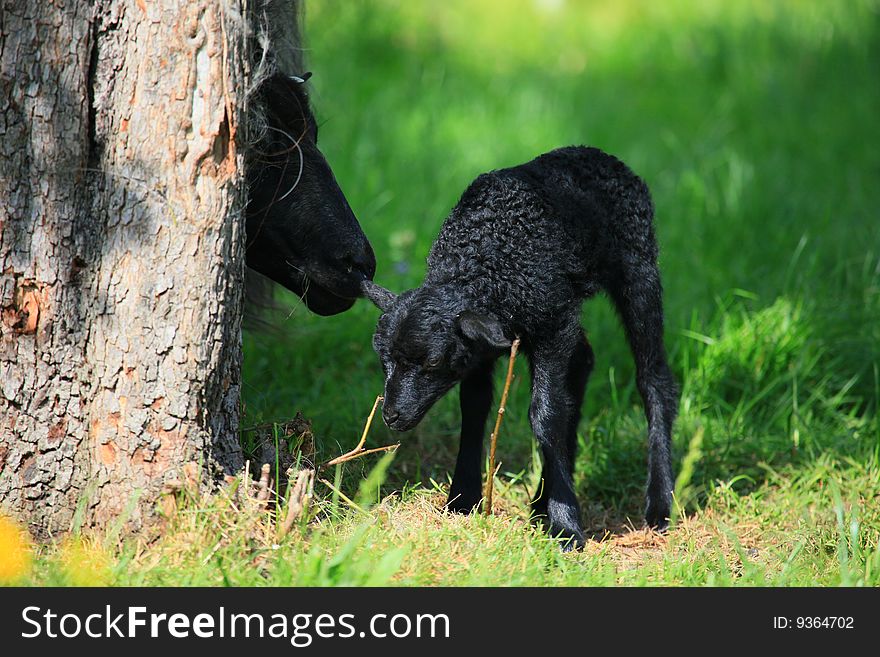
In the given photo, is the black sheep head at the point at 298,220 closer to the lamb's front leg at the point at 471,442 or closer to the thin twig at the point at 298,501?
the lamb's front leg at the point at 471,442

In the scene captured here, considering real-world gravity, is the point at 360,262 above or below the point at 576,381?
above

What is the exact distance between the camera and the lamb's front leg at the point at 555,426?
4.07 m

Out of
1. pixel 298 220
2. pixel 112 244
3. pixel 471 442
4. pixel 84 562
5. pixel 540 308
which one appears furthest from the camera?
pixel 471 442

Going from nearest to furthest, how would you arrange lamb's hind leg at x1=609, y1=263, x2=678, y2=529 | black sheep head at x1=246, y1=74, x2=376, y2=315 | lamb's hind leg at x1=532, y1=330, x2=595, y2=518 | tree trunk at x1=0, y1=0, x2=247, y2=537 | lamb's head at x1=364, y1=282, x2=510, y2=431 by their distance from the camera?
1. tree trunk at x1=0, y1=0, x2=247, y2=537
2. lamb's head at x1=364, y1=282, x2=510, y2=431
3. black sheep head at x1=246, y1=74, x2=376, y2=315
4. lamb's hind leg at x1=609, y1=263, x2=678, y2=529
5. lamb's hind leg at x1=532, y1=330, x2=595, y2=518

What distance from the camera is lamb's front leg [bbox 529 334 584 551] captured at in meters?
4.07

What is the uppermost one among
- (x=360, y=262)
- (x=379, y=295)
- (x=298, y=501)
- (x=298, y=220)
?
(x=298, y=220)

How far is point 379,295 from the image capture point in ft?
13.5

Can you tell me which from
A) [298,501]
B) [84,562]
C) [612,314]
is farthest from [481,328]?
[612,314]

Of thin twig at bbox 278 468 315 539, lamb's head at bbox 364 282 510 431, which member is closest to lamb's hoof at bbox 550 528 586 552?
lamb's head at bbox 364 282 510 431

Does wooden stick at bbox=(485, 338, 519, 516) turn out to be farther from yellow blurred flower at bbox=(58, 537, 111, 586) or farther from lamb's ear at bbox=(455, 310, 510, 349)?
yellow blurred flower at bbox=(58, 537, 111, 586)

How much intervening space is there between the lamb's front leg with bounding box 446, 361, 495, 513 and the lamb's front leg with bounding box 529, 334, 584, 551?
0.31m

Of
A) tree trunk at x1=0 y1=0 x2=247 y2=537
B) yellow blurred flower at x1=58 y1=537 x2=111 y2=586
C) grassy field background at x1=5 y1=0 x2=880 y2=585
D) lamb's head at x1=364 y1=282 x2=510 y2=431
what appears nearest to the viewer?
yellow blurred flower at x1=58 y1=537 x2=111 y2=586

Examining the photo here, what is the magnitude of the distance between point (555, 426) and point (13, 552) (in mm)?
2042

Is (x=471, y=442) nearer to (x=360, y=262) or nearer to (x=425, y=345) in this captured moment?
(x=425, y=345)
